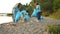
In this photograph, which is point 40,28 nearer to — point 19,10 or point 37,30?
point 37,30

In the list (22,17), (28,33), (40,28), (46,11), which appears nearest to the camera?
(28,33)

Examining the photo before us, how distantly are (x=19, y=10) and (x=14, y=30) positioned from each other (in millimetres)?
2691

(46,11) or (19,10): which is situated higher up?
(19,10)

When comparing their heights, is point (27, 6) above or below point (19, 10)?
below

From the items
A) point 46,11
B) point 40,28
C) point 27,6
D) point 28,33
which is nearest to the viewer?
point 28,33

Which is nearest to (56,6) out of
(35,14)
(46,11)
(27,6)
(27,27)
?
(46,11)

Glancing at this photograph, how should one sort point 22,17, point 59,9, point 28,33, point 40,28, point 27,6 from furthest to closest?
point 27,6 < point 59,9 < point 22,17 < point 40,28 < point 28,33

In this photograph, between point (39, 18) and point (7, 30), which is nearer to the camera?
point (7, 30)

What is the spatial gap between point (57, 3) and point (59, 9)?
0.82 meters

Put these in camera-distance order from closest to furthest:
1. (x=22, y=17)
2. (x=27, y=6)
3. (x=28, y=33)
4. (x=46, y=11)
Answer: (x=28, y=33) < (x=22, y=17) < (x=46, y=11) < (x=27, y=6)

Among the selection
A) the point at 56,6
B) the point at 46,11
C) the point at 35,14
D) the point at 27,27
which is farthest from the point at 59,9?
the point at 27,27

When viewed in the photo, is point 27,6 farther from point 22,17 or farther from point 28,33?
point 28,33

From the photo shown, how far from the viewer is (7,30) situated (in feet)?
55.2

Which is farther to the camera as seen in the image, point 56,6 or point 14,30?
point 56,6
